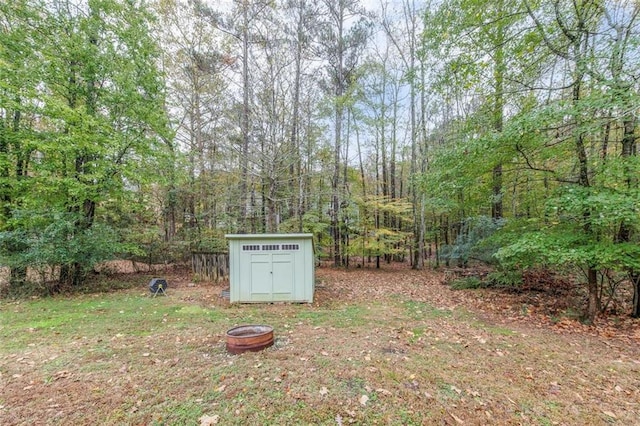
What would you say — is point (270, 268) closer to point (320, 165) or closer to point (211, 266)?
Answer: point (211, 266)

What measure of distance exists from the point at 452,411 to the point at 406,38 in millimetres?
14546

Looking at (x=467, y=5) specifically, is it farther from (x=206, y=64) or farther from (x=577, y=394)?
(x=206, y=64)

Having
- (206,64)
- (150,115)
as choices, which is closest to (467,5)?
(150,115)

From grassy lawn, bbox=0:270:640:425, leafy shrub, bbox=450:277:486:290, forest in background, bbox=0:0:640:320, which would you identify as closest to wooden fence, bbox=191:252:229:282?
forest in background, bbox=0:0:640:320

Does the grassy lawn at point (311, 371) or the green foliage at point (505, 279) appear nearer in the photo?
the grassy lawn at point (311, 371)

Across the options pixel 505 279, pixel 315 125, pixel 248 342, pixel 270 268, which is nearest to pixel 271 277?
pixel 270 268

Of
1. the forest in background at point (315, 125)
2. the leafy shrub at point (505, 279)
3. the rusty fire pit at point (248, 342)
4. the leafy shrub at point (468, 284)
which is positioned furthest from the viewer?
the leafy shrub at point (468, 284)

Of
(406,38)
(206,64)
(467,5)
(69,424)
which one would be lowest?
(69,424)

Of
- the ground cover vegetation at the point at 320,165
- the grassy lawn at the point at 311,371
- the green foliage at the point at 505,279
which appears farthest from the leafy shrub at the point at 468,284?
the grassy lawn at the point at 311,371

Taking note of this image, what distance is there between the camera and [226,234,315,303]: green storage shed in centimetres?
Result: 698

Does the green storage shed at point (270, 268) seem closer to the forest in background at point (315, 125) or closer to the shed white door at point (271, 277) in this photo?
the shed white door at point (271, 277)

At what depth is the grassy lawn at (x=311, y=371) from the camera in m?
2.68

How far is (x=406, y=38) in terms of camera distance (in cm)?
1302

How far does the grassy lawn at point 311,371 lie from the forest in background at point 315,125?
5.86ft
